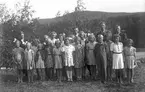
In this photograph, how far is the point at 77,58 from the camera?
8102 mm

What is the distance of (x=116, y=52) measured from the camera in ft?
24.3

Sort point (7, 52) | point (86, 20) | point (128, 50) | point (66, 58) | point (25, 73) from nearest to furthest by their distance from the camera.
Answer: point (128, 50), point (66, 58), point (25, 73), point (7, 52), point (86, 20)

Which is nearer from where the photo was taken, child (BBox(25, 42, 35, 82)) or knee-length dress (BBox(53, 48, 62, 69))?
knee-length dress (BBox(53, 48, 62, 69))

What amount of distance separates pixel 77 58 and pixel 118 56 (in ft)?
4.48

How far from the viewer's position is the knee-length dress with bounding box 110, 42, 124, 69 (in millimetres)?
7356

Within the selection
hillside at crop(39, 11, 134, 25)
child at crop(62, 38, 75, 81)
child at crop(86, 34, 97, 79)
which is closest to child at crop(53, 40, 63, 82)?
child at crop(62, 38, 75, 81)

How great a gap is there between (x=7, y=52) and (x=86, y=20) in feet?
11.3

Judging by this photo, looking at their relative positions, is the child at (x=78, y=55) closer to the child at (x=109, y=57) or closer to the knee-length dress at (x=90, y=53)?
the knee-length dress at (x=90, y=53)

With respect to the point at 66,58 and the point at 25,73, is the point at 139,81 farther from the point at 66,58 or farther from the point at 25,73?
the point at 25,73

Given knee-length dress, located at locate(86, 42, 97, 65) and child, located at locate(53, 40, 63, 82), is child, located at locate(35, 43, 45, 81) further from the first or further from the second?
knee-length dress, located at locate(86, 42, 97, 65)

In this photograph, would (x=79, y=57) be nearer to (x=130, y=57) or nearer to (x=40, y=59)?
(x=40, y=59)

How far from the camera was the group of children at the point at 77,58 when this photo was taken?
7.42 m

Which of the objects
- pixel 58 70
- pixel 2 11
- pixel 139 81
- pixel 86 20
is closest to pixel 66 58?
pixel 58 70

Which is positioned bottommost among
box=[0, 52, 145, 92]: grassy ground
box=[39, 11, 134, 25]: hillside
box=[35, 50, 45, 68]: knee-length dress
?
box=[0, 52, 145, 92]: grassy ground
